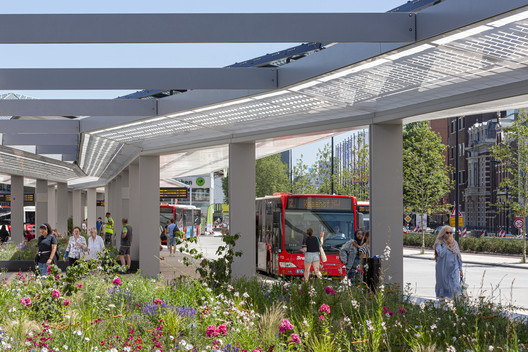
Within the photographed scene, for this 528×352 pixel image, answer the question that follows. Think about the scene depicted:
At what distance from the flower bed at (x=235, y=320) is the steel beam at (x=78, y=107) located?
12.1 feet

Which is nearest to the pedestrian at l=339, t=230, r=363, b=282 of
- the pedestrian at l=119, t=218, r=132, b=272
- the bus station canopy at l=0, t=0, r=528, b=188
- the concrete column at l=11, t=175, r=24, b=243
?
the bus station canopy at l=0, t=0, r=528, b=188

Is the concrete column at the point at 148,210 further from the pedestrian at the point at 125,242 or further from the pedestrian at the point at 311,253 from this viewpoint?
the pedestrian at the point at 311,253

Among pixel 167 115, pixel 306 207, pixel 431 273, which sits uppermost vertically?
pixel 167 115

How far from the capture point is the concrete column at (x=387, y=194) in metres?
13.4

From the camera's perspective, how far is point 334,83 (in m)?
11.0

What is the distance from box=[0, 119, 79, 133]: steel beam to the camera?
57.7 ft

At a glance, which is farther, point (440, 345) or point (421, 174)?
point (421, 174)

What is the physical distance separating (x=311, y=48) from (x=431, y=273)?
17973 millimetres

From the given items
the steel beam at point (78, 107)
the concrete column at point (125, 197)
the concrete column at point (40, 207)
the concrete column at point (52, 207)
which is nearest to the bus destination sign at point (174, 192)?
the concrete column at point (40, 207)

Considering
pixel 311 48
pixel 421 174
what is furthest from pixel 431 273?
pixel 421 174

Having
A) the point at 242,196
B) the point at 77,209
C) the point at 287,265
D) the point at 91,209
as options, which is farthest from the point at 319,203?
the point at 77,209

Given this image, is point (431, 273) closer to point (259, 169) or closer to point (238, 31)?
point (238, 31)

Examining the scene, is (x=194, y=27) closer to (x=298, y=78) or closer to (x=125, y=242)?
(x=298, y=78)

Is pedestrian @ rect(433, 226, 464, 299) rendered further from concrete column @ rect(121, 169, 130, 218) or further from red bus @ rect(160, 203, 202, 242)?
red bus @ rect(160, 203, 202, 242)
